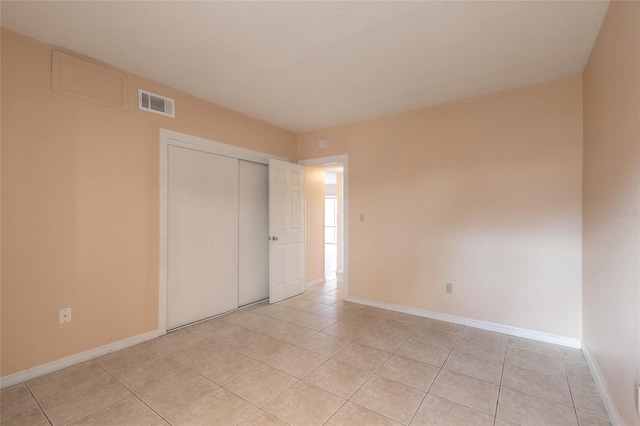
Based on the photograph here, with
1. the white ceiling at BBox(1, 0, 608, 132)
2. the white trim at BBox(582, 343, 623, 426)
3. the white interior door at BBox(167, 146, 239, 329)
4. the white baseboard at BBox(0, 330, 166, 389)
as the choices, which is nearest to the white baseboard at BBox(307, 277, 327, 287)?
the white interior door at BBox(167, 146, 239, 329)

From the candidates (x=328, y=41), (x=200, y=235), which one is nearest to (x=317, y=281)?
(x=200, y=235)

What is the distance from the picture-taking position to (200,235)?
3.36 meters

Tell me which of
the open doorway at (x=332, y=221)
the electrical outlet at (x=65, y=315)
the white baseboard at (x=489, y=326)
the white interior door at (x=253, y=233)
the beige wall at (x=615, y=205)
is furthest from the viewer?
the open doorway at (x=332, y=221)

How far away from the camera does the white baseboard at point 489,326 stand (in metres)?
2.75

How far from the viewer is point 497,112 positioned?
309cm

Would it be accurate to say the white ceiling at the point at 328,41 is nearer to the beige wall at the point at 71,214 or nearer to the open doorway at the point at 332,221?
the beige wall at the point at 71,214

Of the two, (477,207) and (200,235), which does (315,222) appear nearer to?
(200,235)

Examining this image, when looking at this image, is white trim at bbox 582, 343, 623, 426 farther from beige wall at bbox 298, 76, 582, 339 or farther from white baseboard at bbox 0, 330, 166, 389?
white baseboard at bbox 0, 330, 166, 389

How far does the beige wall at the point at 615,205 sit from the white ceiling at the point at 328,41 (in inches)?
15.5

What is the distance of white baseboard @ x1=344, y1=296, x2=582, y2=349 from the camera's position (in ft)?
9.02

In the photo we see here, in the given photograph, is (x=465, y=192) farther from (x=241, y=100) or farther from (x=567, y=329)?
(x=241, y=100)

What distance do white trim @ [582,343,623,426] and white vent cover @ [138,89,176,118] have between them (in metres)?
4.34

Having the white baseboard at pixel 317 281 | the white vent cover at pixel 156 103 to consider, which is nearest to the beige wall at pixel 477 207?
the white baseboard at pixel 317 281

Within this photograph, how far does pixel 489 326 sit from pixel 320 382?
215 cm
